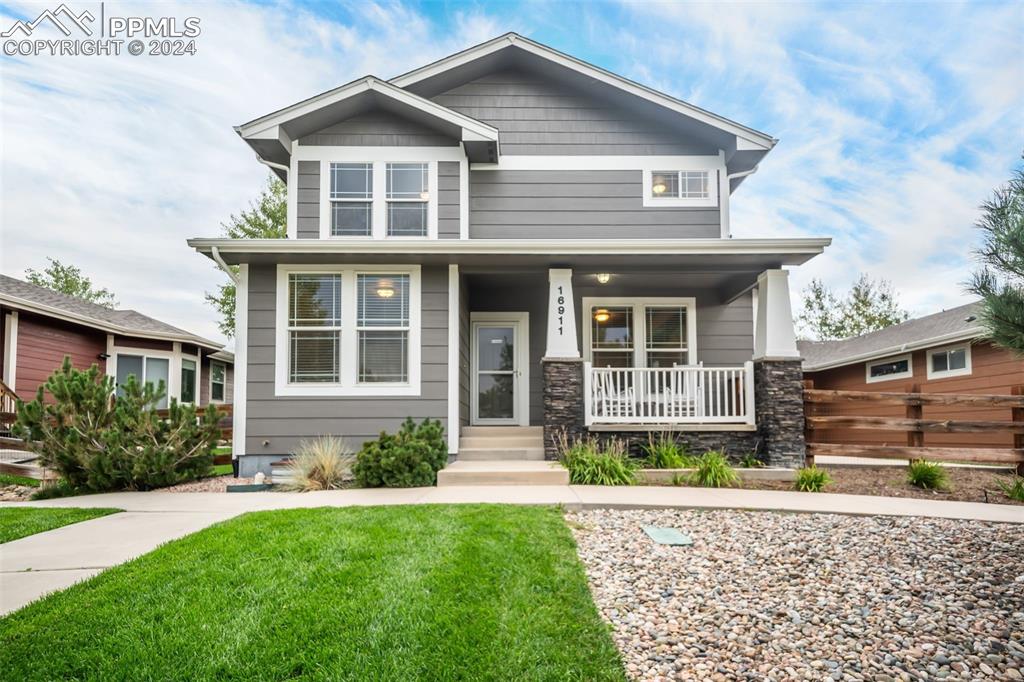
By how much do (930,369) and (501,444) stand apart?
974 cm

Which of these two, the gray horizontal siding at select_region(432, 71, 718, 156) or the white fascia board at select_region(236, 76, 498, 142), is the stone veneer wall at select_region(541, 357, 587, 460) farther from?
the gray horizontal siding at select_region(432, 71, 718, 156)

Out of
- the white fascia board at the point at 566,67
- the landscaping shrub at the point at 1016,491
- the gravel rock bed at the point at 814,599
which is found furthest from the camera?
the white fascia board at the point at 566,67

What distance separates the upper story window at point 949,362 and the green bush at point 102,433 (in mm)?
13734

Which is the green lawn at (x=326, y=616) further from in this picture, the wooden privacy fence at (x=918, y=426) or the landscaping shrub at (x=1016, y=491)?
the landscaping shrub at (x=1016, y=491)

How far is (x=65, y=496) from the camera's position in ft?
21.7

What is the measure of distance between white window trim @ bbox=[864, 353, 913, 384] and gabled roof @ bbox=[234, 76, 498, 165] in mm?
10462

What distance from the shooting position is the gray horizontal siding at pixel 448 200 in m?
9.14

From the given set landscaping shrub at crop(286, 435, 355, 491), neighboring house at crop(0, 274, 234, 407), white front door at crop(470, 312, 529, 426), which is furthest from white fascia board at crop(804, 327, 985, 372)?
neighboring house at crop(0, 274, 234, 407)

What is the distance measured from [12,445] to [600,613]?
11.1 meters

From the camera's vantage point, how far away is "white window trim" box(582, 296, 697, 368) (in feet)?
33.3

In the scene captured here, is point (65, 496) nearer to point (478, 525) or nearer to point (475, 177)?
point (478, 525)

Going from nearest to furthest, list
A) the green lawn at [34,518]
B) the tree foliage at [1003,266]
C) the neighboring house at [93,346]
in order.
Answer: the tree foliage at [1003,266] → the green lawn at [34,518] → the neighboring house at [93,346]

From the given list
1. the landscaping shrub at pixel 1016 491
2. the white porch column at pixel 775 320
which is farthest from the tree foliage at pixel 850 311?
the landscaping shrub at pixel 1016 491

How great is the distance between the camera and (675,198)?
984 cm
